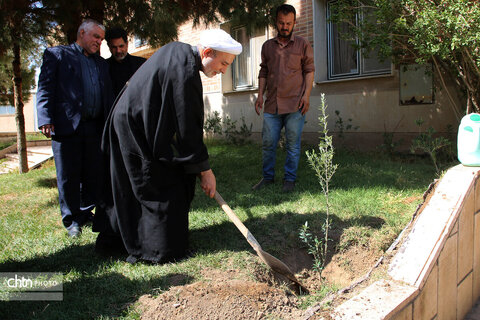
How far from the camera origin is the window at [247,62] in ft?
31.6

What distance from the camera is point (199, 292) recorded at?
2363mm

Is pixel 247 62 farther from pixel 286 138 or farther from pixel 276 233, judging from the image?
pixel 276 233

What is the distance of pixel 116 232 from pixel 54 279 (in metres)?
0.56

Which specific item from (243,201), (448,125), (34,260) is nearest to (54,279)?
(34,260)

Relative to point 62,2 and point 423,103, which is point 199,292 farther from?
point 423,103

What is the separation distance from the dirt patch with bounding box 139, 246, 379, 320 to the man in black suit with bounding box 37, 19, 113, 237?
5.23 feet

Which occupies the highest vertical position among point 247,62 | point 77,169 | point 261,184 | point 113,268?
point 247,62

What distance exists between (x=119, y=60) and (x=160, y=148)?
6.44 feet

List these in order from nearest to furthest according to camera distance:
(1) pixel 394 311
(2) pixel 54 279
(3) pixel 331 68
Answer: (1) pixel 394 311 < (2) pixel 54 279 < (3) pixel 331 68

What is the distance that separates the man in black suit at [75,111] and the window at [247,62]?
6091 mm

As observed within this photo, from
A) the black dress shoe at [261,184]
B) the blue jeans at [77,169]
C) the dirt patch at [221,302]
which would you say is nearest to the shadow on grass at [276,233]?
the dirt patch at [221,302]

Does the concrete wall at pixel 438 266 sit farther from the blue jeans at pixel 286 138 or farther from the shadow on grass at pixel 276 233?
the blue jeans at pixel 286 138

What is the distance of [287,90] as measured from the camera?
4.65 meters

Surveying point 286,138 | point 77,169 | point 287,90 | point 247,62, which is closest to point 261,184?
point 286,138
